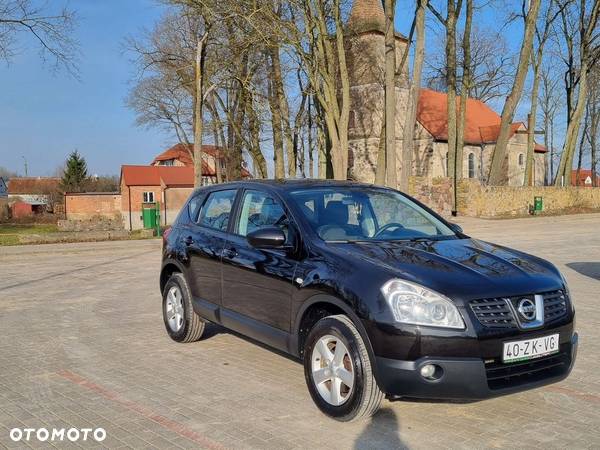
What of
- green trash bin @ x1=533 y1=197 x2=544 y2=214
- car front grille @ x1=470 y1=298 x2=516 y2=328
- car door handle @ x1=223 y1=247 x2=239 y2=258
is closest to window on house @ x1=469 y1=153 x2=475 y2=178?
green trash bin @ x1=533 y1=197 x2=544 y2=214

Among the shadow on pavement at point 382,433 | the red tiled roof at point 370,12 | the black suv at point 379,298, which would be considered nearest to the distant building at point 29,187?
the red tiled roof at point 370,12

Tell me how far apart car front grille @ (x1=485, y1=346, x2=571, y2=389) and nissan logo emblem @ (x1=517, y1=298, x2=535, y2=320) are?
12.0 inches

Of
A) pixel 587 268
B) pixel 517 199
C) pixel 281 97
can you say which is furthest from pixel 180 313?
pixel 517 199

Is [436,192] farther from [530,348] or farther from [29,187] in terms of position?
[29,187]

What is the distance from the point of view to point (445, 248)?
187 inches

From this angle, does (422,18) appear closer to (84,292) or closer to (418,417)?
(84,292)

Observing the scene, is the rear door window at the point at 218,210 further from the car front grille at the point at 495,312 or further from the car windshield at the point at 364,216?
the car front grille at the point at 495,312

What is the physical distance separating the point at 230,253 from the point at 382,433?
7.43 feet

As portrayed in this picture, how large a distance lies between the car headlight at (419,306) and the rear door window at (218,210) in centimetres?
242

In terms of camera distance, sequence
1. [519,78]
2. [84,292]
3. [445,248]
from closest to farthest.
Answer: [445,248] < [84,292] < [519,78]

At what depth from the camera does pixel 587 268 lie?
1234 cm

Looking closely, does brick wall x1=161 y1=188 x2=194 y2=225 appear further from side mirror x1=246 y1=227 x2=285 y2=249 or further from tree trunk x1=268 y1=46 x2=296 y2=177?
side mirror x1=246 y1=227 x2=285 y2=249

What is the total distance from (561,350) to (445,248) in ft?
3.64

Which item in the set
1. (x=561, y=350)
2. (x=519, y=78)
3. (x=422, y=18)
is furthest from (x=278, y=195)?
A: (x=519, y=78)
